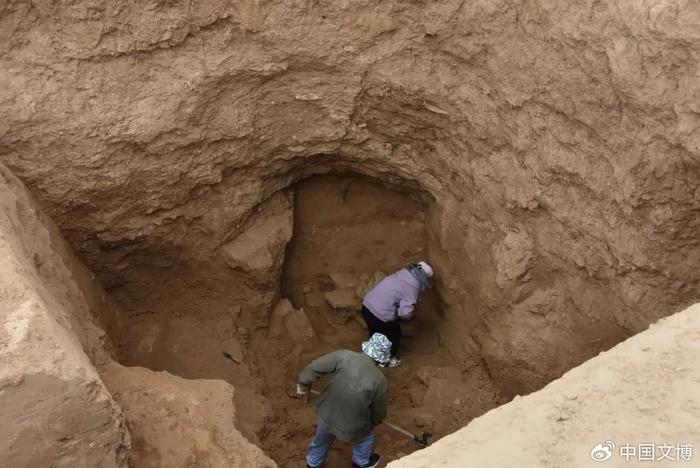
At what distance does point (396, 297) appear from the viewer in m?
5.16

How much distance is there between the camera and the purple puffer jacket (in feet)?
16.9

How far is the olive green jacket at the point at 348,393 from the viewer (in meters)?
4.01

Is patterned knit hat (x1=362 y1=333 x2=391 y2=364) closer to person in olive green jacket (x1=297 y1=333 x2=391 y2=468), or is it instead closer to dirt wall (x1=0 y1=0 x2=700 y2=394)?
dirt wall (x1=0 y1=0 x2=700 y2=394)

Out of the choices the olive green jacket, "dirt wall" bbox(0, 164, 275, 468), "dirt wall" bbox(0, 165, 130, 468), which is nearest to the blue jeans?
the olive green jacket

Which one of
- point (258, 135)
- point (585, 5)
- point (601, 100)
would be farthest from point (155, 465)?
point (585, 5)

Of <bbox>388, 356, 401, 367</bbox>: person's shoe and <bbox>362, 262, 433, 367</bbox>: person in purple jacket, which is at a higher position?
<bbox>362, 262, 433, 367</bbox>: person in purple jacket

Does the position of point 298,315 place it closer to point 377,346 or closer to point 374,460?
point 377,346

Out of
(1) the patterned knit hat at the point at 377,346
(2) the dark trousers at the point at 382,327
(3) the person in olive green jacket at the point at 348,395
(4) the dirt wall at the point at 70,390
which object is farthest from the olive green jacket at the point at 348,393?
(2) the dark trousers at the point at 382,327

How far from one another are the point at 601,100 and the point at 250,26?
6.74 ft

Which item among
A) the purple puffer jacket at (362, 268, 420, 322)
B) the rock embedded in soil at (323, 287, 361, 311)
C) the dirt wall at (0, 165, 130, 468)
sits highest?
the dirt wall at (0, 165, 130, 468)

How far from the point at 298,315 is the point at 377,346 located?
71 cm

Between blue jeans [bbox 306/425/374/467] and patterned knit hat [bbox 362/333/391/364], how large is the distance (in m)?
0.87

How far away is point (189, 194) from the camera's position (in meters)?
4.70

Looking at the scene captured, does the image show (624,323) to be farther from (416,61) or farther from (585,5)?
(416,61)
